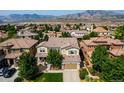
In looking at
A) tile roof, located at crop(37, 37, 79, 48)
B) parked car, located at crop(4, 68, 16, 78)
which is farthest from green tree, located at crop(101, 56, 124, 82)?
parked car, located at crop(4, 68, 16, 78)

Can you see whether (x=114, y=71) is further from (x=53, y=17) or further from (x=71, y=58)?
(x=53, y=17)

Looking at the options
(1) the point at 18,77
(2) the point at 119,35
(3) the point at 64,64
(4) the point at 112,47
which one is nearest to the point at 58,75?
(3) the point at 64,64

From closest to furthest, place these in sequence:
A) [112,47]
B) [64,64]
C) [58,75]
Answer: [58,75] < [64,64] < [112,47]

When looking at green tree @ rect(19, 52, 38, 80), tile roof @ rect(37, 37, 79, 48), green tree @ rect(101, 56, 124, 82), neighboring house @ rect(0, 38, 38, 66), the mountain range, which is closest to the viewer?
green tree @ rect(101, 56, 124, 82)

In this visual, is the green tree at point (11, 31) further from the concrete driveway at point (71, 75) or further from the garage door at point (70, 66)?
the concrete driveway at point (71, 75)

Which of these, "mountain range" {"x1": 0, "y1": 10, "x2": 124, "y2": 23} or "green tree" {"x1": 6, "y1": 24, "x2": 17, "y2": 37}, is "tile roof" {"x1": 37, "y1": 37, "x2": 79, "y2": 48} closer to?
"green tree" {"x1": 6, "y1": 24, "x2": 17, "y2": 37}

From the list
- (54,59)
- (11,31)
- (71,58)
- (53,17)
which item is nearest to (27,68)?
(54,59)

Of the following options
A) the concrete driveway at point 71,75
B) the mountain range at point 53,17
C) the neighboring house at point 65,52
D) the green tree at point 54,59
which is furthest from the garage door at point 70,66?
the mountain range at point 53,17

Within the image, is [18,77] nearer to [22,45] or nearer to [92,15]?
[22,45]

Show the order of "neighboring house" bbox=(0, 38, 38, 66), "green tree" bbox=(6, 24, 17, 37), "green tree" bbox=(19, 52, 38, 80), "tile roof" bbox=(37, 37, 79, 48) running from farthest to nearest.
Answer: "green tree" bbox=(6, 24, 17, 37)
"tile roof" bbox=(37, 37, 79, 48)
"neighboring house" bbox=(0, 38, 38, 66)
"green tree" bbox=(19, 52, 38, 80)
